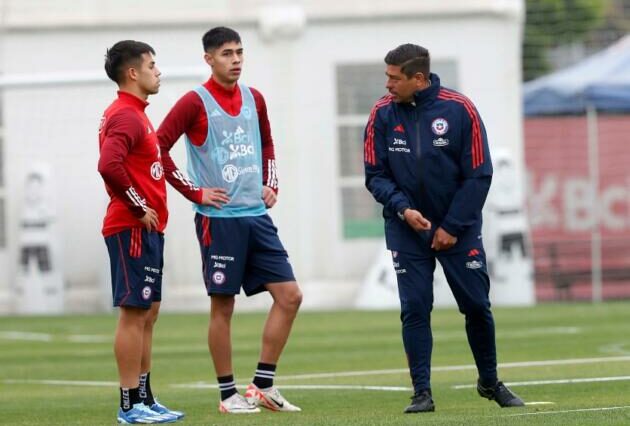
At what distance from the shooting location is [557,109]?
26.8 m

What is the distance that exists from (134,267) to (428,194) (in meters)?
1.61

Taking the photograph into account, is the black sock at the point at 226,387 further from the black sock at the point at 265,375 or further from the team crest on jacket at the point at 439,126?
the team crest on jacket at the point at 439,126

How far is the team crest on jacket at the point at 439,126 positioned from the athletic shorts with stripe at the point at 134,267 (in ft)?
5.22

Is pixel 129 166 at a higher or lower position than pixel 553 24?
lower

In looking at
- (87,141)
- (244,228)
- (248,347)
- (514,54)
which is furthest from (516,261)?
(244,228)

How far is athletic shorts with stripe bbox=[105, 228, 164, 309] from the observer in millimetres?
9016

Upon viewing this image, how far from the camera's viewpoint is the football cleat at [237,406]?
952cm

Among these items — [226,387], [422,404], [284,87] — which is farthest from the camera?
[284,87]

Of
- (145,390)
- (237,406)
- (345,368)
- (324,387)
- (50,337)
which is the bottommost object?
(50,337)

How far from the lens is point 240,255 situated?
969cm

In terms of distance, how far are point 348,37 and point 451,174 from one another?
15.4 meters

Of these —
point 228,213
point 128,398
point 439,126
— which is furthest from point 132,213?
point 439,126

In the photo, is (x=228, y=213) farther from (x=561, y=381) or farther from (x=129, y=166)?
(x=561, y=381)

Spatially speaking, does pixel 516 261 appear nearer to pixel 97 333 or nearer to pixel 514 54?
pixel 514 54
